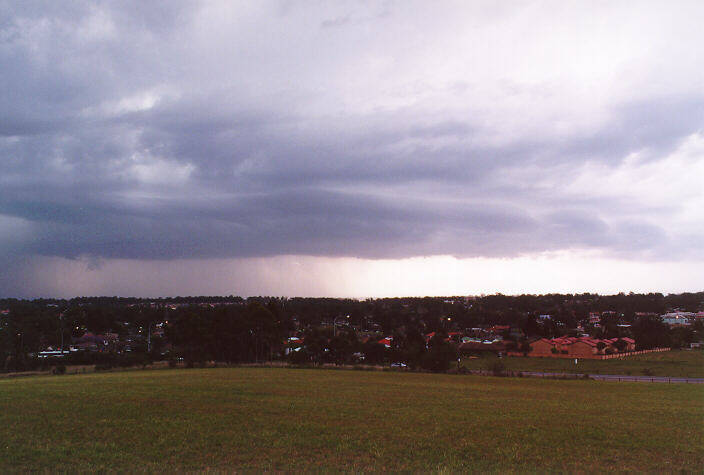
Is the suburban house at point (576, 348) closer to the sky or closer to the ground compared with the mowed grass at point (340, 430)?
closer to the ground

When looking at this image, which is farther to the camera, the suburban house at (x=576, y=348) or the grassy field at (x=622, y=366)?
the suburban house at (x=576, y=348)

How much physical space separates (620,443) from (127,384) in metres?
32.4

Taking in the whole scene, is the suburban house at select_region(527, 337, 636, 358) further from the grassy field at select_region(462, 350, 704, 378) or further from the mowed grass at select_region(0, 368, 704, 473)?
the mowed grass at select_region(0, 368, 704, 473)

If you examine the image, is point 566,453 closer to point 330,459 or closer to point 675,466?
point 675,466

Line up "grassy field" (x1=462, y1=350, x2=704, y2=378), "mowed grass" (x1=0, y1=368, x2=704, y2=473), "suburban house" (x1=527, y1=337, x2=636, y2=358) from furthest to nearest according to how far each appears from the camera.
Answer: "suburban house" (x1=527, y1=337, x2=636, y2=358) → "grassy field" (x1=462, y1=350, x2=704, y2=378) → "mowed grass" (x1=0, y1=368, x2=704, y2=473)

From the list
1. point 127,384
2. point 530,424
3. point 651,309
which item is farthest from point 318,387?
point 651,309

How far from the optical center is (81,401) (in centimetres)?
2677

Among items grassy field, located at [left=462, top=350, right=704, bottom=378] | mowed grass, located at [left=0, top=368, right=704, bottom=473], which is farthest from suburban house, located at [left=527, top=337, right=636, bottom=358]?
mowed grass, located at [left=0, top=368, right=704, bottom=473]

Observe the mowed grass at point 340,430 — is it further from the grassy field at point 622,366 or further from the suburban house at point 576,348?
the suburban house at point 576,348

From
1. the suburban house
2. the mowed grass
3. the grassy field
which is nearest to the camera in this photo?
the mowed grass

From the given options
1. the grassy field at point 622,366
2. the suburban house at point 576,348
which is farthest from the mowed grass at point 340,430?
the suburban house at point 576,348

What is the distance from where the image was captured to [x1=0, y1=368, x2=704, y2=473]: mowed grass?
15.2 m

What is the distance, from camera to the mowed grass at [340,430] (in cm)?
1522

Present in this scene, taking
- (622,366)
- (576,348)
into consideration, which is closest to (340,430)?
(622,366)
